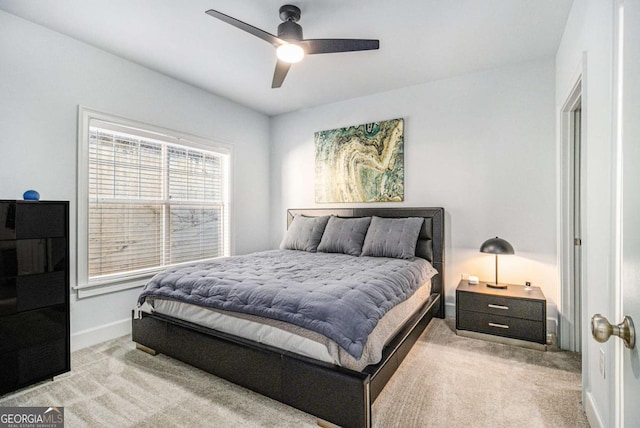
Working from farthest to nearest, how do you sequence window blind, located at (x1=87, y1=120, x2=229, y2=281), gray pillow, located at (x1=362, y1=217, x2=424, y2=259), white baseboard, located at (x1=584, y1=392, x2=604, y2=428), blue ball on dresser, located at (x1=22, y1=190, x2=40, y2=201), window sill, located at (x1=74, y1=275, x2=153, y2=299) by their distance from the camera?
gray pillow, located at (x1=362, y1=217, x2=424, y2=259) < window blind, located at (x1=87, y1=120, x2=229, y2=281) < window sill, located at (x1=74, y1=275, x2=153, y2=299) < blue ball on dresser, located at (x1=22, y1=190, x2=40, y2=201) < white baseboard, located at (x1=584, y1=392, x2=604, y2=428)

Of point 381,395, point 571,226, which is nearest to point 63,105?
point 381,395

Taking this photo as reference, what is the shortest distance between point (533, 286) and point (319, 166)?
284 centimetres

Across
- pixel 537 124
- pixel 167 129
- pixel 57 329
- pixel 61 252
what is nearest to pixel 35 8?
pixel 167 129

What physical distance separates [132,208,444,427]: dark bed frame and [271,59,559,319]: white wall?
3.96 feet

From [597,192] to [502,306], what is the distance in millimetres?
1484

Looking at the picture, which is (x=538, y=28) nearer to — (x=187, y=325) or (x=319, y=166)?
(x=319, y=166)

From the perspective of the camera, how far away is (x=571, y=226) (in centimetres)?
265

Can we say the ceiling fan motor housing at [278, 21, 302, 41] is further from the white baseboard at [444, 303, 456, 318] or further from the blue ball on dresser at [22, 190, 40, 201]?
the white baseboard at [444, 303, 456, 318]

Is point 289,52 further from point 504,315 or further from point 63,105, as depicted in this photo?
point 504,315

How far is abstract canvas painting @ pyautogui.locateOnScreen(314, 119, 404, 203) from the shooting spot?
383cm

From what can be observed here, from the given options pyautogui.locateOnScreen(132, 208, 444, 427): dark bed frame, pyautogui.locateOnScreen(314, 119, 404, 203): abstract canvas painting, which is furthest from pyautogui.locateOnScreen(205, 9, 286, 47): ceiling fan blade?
pyautogui.locateOnScreen(132, 208, 444, 427): dark bed frame

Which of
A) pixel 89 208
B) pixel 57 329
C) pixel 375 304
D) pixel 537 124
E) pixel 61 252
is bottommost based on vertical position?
pixel 57 329

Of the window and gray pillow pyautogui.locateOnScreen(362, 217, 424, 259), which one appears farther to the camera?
gray pillow pyautogui.locateOnScreen(362, 217, 424, 259)

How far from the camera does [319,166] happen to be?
4.41 metres
